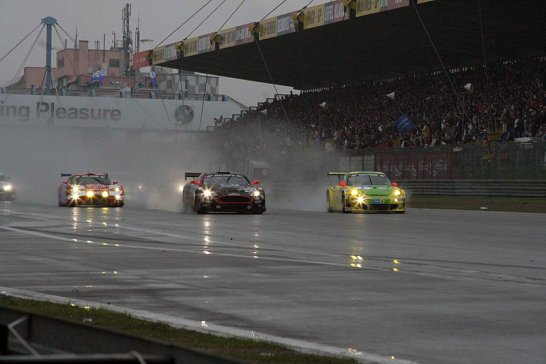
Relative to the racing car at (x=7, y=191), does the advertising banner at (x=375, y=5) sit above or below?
above

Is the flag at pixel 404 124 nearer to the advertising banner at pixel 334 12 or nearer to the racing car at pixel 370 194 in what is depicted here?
the advertising banner at pixel 334 12

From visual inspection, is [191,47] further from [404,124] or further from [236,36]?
[404,124]

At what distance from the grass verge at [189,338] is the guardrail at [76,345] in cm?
75

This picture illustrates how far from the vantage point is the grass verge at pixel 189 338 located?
6.91 metres

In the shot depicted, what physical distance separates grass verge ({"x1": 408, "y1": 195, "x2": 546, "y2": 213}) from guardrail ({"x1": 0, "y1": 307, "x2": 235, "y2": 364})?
2743 cm

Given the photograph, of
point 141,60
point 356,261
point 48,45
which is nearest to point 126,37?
point 48,45

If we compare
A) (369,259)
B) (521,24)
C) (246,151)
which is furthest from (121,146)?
(369,259)

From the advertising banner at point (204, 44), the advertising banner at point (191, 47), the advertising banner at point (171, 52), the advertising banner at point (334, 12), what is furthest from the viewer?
the advertising banner at point (171, 52)

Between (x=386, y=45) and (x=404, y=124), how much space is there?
6.13m

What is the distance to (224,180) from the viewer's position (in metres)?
31.5

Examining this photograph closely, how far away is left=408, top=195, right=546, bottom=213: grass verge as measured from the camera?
110 feet

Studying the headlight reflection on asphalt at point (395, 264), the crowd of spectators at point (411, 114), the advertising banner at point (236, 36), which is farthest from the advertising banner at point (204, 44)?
the headlight reflection on asphalt at point (395, 264)

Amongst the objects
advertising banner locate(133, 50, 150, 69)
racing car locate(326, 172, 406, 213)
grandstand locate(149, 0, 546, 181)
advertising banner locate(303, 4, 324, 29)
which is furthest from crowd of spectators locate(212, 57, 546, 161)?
racing car locate(326, 172, 406, 213)

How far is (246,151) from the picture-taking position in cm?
6072
